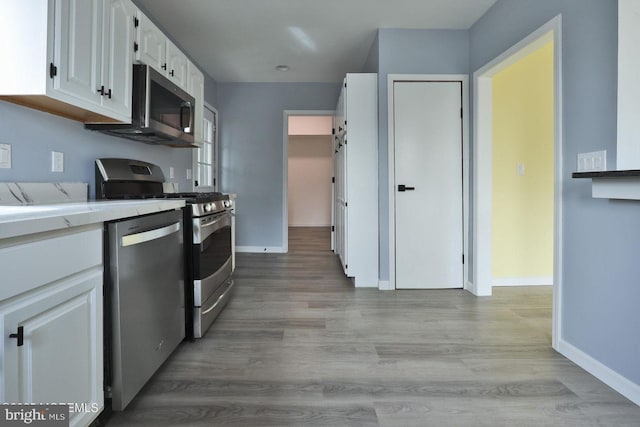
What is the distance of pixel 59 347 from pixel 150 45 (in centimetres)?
207

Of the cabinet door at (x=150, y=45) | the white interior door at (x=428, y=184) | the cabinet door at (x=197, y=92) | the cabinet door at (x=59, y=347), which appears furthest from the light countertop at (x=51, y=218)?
the white interior door at (x=428, y=184)

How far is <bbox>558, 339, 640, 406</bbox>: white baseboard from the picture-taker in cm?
158

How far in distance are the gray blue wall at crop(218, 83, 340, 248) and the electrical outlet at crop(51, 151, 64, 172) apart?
3.32 m

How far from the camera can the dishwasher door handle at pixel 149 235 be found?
140 centimetres

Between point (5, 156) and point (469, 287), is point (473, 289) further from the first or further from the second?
point (5, 156)

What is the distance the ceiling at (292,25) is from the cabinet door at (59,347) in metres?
2.66

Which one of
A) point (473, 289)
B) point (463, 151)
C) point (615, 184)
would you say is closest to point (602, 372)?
point (615, 184)

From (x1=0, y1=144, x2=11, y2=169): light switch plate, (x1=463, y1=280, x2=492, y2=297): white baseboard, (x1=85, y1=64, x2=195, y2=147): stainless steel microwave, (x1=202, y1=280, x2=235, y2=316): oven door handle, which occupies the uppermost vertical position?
(x1=85, y1=64, x2=195, y2=147): stainless steel microwave

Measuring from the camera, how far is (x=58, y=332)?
106 cm

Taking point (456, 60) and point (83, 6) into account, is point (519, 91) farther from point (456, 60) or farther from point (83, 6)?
point (83, 6)

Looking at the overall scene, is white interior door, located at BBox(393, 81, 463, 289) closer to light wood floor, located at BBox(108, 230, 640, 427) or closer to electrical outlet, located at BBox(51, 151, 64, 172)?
light wood floor, located at BBox(108, 230, 640, 427)

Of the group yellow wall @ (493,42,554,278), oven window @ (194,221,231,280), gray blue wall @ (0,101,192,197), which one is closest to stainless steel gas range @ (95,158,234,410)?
oven window @ (194,221,231,280)

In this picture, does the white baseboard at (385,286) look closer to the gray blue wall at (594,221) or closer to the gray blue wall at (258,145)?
the gray blue wall at (594,221)

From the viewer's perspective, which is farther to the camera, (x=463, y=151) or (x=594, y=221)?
(x=463, y=151)
